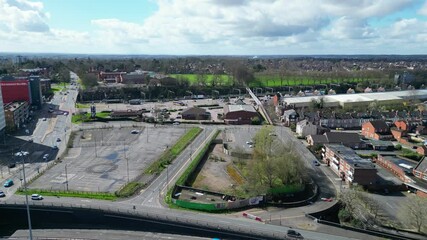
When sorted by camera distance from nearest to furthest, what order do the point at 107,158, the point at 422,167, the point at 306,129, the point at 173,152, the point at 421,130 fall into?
the point at 422,167, the point at 107,158, the point at 173,152, the point at 306,129, the point at 421,130

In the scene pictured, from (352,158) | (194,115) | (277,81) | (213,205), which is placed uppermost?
(277,81)

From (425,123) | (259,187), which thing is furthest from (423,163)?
(425,123)

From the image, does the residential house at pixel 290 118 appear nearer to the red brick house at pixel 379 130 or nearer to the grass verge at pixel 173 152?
the red brick house at pixel 379 130

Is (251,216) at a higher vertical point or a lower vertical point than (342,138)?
lower

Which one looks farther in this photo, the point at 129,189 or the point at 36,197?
the point at 129,189

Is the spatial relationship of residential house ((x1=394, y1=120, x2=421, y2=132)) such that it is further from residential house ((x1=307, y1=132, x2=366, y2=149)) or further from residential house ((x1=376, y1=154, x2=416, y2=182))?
residential house ((x1=376, y1=154, x2=416, y2=182))

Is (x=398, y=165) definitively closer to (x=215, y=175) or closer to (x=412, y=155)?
(x=412, y=155)

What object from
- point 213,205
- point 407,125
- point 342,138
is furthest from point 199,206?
point 407,125
